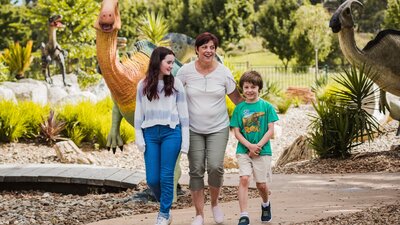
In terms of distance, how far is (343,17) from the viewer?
8.13 meters

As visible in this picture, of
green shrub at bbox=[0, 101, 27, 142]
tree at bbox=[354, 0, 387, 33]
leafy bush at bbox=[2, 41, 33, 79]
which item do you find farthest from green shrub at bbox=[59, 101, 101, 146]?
tree at bbox=[354, 0, 387, 33]

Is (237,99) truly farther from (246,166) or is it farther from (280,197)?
(280,197)

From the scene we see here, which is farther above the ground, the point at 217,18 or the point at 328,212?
the point at 217,18

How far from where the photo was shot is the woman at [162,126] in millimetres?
4629

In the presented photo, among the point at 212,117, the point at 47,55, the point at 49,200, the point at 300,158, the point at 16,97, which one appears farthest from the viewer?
the point at 47,55

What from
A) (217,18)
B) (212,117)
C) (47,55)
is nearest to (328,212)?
(212,117)

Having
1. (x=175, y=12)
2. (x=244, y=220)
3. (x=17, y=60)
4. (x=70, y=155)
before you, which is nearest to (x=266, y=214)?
(x=244, y=220)

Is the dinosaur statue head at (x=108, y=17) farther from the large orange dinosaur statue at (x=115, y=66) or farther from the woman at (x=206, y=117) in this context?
the woman at (x=206, y=117)

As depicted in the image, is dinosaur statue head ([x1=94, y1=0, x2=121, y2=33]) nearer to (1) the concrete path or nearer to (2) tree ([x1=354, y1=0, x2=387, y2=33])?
(1) the concrete path

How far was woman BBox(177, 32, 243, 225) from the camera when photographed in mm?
4762

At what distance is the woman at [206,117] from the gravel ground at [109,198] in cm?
81

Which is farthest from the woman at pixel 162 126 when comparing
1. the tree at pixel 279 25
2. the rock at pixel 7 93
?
the tree at pixel 279 25

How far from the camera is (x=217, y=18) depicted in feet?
123

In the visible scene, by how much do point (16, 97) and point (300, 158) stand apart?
26.5ft
